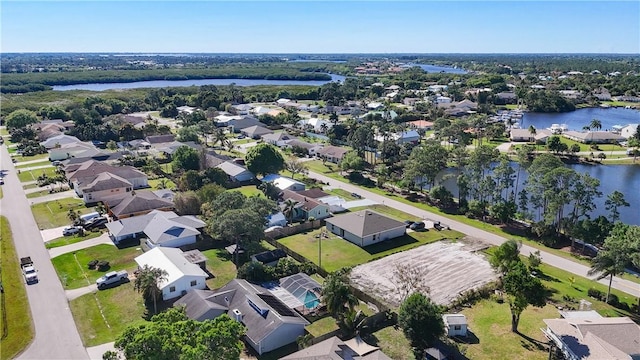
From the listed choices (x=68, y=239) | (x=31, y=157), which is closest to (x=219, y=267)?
(x=68, y=239)

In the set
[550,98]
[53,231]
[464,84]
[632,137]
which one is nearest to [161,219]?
[53,231]

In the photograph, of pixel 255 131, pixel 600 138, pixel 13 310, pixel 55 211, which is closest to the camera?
pixel 13 310

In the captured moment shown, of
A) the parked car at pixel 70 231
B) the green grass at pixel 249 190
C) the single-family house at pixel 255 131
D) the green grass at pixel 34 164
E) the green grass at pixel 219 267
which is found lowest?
the green grass at pixel 219 267

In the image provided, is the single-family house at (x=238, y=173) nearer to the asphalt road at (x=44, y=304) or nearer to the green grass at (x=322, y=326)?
the asphalt road at (x=44, y=304)

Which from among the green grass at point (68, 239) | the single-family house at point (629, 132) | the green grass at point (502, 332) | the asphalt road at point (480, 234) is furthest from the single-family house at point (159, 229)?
the single-family house at point (629, 132)

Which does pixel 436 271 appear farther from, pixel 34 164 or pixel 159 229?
pixel 34 164
